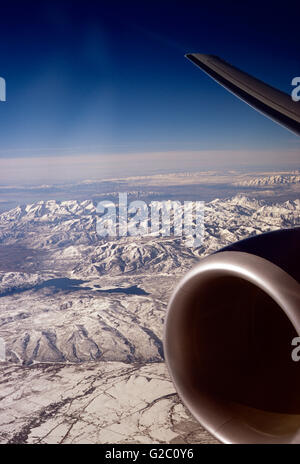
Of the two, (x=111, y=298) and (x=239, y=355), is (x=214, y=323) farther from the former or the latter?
(x=111, y=298)

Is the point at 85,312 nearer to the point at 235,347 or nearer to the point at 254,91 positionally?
the point at 254,91

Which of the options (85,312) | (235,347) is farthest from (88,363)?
(235,347)

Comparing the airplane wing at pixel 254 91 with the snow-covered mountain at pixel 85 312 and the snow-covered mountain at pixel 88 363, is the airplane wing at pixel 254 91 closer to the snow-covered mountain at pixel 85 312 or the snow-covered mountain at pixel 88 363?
the snow-covered mountain at pixel 88 363

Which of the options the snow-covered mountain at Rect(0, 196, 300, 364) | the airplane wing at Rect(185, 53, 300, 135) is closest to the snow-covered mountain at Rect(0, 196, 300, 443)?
the snow-covered mountain at Rect(0, 196, 300, 364)

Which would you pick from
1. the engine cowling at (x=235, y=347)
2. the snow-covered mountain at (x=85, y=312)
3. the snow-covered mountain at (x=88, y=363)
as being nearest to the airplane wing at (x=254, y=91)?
the engine cowling at (x=235, y=347)

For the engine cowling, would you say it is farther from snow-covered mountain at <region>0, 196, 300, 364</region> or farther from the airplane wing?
snow-covered mountain at <region>0, 196, 300, 364</region>
